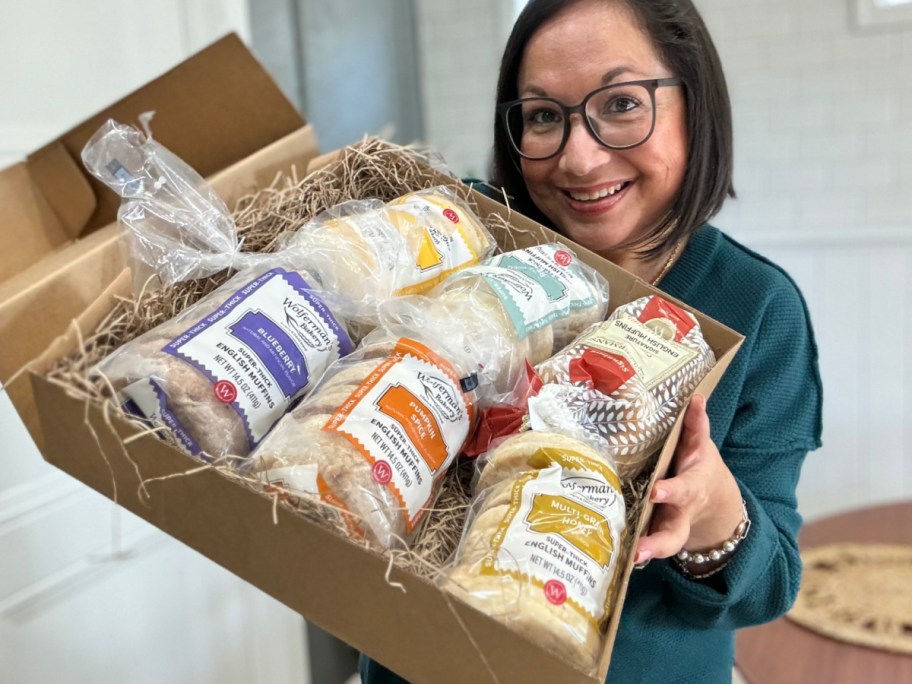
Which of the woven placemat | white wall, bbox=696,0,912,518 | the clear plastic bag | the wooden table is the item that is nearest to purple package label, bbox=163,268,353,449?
the clear plastic bag

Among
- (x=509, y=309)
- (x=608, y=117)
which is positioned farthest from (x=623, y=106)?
(x=509, y=309)

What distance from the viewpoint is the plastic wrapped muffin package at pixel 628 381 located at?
78 cm

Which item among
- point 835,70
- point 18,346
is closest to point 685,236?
point 18,346

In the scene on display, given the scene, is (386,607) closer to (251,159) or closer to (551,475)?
(551,475)

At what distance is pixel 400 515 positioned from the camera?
68cm

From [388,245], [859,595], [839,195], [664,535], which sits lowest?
[859,595]

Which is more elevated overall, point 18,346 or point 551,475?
point 18,346

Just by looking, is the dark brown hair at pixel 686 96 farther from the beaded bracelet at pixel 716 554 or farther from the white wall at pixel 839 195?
the white wall at pixel 839 195

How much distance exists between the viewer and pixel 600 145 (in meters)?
1.00

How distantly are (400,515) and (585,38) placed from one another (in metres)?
0.66

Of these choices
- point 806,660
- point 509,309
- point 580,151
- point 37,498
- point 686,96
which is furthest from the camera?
point 37,498

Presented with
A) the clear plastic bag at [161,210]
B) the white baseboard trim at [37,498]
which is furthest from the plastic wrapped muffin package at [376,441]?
the white baseboard trim at [37,498]

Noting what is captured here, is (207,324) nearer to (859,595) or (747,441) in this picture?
(747,441)

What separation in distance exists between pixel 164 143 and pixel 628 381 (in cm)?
69
